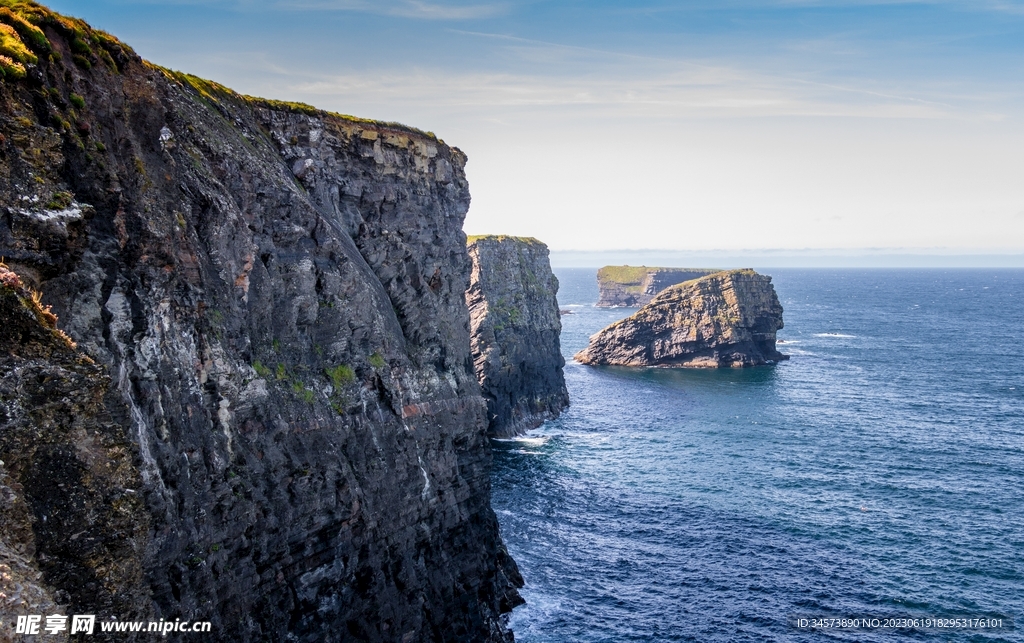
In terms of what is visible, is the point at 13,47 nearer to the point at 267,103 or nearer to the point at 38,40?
the point at 38,40

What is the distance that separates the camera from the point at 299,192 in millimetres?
41500

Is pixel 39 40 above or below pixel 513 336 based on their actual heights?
above

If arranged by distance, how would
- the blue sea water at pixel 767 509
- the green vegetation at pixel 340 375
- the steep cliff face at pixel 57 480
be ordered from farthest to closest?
the blue sea water at pixel 767 509 < the green vegetation at pixel 340 375 < the steep cliff face at pixel 57 480

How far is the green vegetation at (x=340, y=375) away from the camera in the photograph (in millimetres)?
40438

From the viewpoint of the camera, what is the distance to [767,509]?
6788 centimetres

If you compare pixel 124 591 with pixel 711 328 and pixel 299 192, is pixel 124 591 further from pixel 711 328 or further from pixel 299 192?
pixel 711 328

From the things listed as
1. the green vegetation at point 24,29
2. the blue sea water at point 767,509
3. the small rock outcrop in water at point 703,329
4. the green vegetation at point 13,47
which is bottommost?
the blue sea water at point 767,509

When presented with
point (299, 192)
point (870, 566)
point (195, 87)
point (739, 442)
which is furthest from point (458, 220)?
point (739, 442)

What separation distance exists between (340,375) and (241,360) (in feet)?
24.6

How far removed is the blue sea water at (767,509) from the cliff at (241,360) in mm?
10308

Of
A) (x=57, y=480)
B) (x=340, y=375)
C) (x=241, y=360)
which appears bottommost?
(x=57, y=480)

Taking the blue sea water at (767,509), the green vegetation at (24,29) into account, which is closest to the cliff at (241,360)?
the green vegetation at (24,29)

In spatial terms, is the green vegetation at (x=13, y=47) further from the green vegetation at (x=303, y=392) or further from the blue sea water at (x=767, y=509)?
the blue sea water at (x=767, y=509)

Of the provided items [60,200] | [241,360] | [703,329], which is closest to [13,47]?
[60,200]
